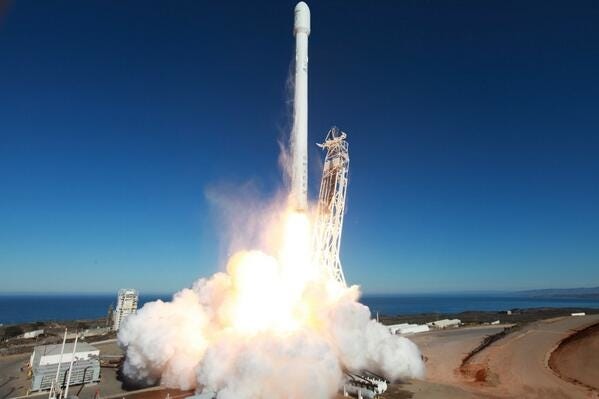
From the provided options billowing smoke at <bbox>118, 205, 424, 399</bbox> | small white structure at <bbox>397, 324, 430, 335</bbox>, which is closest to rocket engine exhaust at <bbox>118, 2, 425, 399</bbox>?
billowing smoke at <bbox>118, 205, 424, 399</bbox>

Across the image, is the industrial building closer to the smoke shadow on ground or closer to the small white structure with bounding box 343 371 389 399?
the smoke shadow on ground

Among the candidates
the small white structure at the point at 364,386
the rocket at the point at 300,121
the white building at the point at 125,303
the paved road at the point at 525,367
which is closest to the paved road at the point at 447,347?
the paved road at the point at 525,367

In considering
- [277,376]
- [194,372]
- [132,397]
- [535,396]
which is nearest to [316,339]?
[277,376]

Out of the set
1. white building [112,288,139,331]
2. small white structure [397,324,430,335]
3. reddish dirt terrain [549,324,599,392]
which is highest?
white building [112,288,139,331]

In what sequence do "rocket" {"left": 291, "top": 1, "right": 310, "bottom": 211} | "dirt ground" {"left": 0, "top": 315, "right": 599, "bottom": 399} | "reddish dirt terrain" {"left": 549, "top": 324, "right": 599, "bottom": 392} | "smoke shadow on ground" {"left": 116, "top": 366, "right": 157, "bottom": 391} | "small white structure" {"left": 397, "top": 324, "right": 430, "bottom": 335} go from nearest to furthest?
"dirt ground" {"left": 0, "top": 315, "right": 599, "bottom": 399} < "smoke shadow on ground" {"left": 116, "top": 366, "right": 157, "bottom": 391} < "rocket" {"left": 291, "top": 1, "right": 310, "bottom": 211} < "reddish dirt terrain" {"left": 549, "top": 324, "right": 599, "bottom": 392} < "small white structure" {"left": 397, "top": 324, "right": 430, "bottom": 335}

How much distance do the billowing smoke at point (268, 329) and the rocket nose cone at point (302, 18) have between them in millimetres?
12978

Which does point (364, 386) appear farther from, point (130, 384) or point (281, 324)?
point (130, 384)

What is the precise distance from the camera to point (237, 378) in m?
21.4

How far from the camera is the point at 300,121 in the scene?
28641mm

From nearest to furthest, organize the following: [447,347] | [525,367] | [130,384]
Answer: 1. [130,384]
2. [525,367]
3. [447,347]

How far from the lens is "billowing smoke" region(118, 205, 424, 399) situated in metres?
22.8

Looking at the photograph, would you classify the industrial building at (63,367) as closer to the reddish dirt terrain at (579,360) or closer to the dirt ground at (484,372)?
the dirt ground at (484,372)

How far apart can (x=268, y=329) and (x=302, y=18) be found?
20788 mm

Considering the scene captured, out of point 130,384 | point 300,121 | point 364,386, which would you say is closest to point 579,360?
point 364,386
